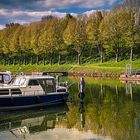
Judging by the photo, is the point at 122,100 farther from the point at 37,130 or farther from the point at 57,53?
the point at 57,53

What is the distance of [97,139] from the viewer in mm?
26281

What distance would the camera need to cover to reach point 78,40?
11100 cm

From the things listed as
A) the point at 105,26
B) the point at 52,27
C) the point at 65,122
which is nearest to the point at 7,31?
the point at 52,27

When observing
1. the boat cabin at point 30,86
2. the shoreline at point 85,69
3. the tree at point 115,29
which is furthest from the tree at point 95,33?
the boat cabin at point 30,86

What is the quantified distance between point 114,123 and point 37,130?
611 centimetres

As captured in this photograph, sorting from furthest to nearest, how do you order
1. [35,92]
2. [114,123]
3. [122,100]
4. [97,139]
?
[122,100], [35,92], [114,123], [97,139]

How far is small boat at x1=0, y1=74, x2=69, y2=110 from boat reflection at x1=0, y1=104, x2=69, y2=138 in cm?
91

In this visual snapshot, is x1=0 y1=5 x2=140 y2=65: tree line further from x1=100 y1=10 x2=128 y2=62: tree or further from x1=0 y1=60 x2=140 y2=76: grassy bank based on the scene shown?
x1=0 y1=60 x2=140 y2=76: grassy bank

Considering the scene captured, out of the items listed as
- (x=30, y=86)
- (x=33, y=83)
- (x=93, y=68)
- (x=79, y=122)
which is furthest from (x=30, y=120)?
(x=93, y=68)

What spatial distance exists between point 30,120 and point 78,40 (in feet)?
256

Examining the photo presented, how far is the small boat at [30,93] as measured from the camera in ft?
126

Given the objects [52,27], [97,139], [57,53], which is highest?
[52,27]

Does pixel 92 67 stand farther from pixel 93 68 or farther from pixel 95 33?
pixel 95 33

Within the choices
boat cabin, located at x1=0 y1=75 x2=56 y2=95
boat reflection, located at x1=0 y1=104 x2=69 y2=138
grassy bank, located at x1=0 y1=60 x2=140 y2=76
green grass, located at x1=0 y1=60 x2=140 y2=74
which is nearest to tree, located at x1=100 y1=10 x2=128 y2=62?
green grass, located at x1=0 y1=60 x2=140 y2=74
